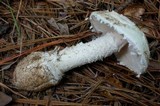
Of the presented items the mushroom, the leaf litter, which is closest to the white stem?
the mushroom

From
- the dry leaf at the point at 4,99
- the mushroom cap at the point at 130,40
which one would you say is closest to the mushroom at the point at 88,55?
the mushroom cap at the point at 130,40

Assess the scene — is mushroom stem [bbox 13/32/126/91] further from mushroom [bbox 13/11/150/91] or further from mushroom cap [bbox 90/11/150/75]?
mushroom cap [bbox 90/11/150/75]

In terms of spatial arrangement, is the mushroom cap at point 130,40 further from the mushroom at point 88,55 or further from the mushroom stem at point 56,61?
the mushroom stem at point 56,61

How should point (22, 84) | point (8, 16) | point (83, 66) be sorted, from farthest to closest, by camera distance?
point (8, 16) < point (83, 66) < point (22, 84)

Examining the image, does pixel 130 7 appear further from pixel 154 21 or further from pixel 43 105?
pixel 43 105

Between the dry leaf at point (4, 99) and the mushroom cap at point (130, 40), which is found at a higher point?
the mushroom cap at point (130, 40)

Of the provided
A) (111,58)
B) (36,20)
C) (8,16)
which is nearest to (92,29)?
(111,58)

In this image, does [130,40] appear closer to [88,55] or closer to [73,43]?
[88,55]

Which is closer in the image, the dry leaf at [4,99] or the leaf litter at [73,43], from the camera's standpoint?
the dry leaf at [4,99]
